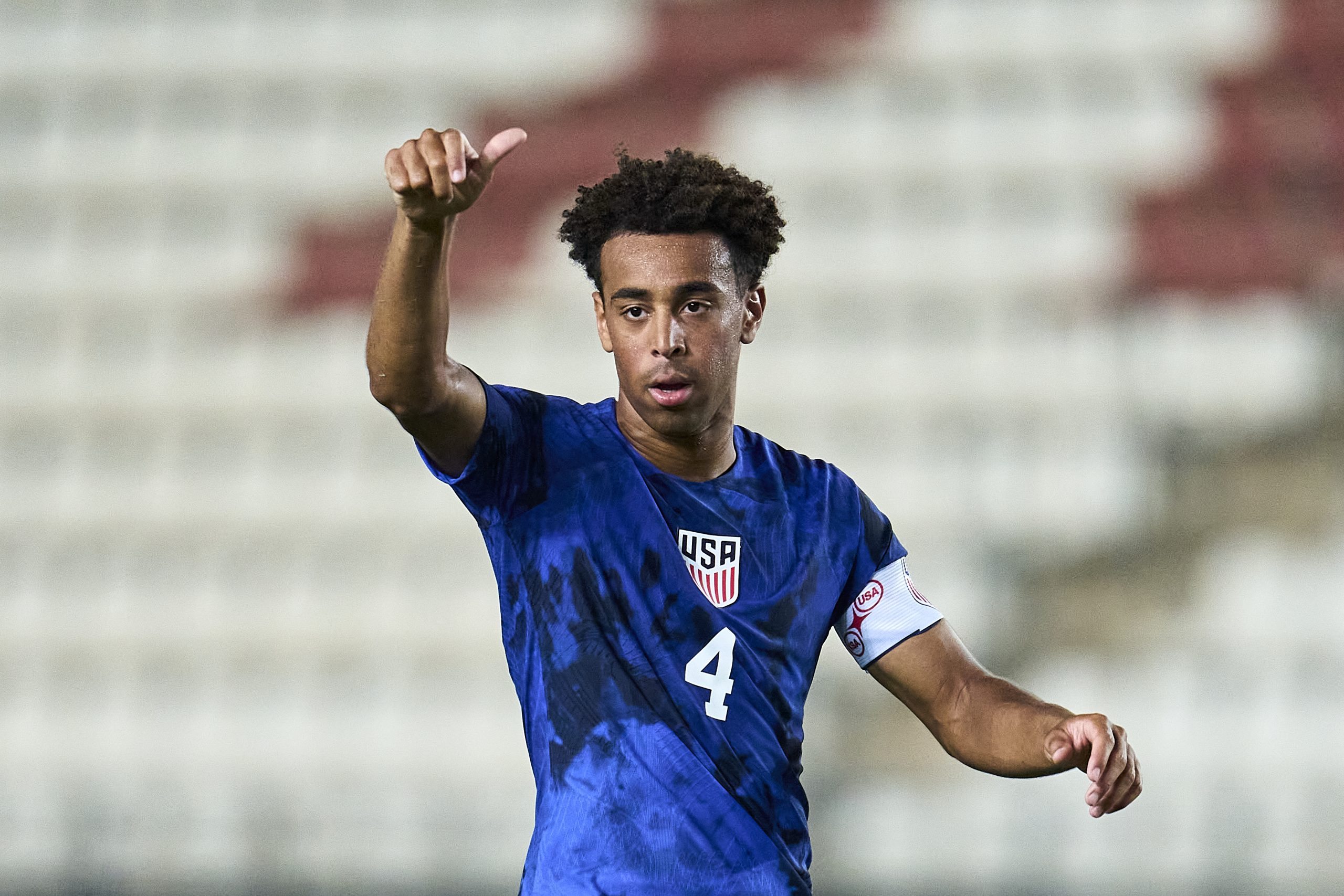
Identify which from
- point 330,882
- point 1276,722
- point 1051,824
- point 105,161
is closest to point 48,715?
point 330,882

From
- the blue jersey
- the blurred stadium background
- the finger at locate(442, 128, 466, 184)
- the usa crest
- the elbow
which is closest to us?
the finger at locate(442, 128, 466, 184)

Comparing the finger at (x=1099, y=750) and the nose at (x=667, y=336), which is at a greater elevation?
the nose at (x=667, y=336)

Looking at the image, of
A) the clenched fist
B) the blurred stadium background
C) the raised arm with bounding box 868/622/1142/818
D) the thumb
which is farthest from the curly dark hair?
the blurred stadium background

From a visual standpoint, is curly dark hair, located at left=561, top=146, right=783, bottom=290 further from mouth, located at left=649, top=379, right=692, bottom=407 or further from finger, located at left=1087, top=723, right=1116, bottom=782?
finger, located at left=1087, top=723, right=1116, bottom=782

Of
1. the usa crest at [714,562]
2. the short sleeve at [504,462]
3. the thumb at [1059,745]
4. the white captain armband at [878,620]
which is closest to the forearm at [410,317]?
the short sleeve at [504,462]

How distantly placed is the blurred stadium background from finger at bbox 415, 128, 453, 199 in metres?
3.22

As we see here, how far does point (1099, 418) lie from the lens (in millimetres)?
4730

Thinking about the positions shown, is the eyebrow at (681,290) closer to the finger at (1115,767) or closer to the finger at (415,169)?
the finger at (415,169)

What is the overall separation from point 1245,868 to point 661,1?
356 centimetres

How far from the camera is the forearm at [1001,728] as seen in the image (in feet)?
6.04

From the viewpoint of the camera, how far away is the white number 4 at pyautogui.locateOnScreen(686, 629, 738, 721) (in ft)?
5.80

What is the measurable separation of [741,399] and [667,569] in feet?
10.1

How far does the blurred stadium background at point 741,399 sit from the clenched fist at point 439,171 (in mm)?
3174

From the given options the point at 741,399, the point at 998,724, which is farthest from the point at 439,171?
the point at 741,399
